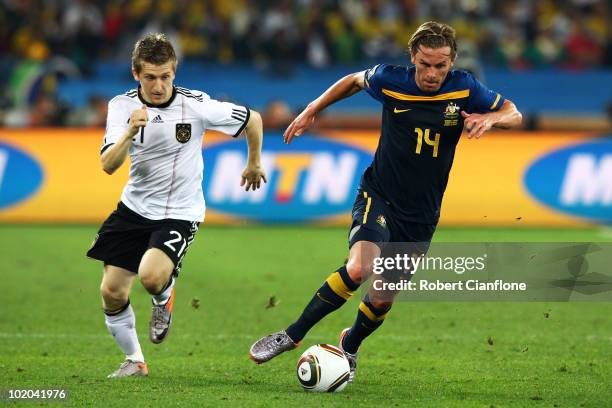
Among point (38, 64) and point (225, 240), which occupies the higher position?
point (38, 64)

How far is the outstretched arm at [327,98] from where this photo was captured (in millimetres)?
7273

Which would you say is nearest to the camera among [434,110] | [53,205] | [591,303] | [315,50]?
[434,110]

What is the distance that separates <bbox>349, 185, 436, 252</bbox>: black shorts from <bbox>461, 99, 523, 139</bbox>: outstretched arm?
0.75 metres

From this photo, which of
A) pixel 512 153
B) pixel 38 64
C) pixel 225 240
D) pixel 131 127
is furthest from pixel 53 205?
pixel 131 127

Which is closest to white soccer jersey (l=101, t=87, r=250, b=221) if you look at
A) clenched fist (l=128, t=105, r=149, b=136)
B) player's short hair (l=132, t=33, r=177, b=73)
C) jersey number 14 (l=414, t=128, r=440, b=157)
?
player's short hair (l=132, t=33, r=177, b=73)

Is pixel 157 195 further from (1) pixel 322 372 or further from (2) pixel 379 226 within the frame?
(1) pixel 322 372

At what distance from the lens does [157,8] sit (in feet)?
72.7

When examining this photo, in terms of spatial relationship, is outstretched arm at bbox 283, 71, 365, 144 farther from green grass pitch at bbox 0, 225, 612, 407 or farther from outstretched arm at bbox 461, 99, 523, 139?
green grass pitch at bbox 0, 225, 612, 407

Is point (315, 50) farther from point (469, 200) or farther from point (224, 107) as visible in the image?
point (224, 107)

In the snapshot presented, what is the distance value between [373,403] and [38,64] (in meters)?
15.5

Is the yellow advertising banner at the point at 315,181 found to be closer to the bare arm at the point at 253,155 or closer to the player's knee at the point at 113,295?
the bare arm at the point at 253,155

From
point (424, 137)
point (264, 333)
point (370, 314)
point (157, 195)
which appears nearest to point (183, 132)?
point (157, 195)

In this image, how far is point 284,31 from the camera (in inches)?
858

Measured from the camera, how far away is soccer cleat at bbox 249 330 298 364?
6.87m
